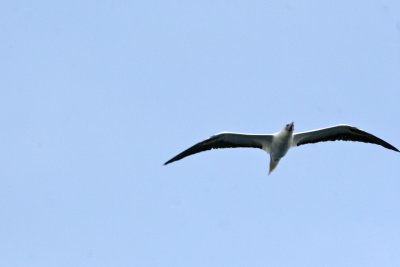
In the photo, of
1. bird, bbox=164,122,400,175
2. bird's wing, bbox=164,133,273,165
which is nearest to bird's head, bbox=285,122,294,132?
bird, bbox=164,122,400,175

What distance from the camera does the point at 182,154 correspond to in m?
30.9

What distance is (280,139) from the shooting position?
97.9 ft

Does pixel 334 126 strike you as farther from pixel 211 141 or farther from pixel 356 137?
pixel 211 141

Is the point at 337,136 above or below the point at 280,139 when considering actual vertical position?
below

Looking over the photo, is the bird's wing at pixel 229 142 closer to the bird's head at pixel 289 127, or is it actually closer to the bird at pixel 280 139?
the bird at pixel 280 139

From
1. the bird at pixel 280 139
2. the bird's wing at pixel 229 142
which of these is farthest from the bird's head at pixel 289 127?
the bird's wing at pixel 229 142

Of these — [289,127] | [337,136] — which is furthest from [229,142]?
[337,136]

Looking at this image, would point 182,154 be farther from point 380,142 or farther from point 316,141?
point 380,142

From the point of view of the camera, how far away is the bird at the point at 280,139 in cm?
2997

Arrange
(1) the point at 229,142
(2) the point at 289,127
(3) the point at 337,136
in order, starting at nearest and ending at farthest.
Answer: (2) the point at 289,127 < (1) the point at 229,142 < (3) the point at 337,136

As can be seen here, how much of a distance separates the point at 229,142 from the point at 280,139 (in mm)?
1996

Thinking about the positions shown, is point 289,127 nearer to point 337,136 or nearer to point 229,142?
point 229,142

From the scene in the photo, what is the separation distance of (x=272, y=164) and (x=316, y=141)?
2.18 m

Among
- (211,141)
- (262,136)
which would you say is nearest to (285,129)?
(262,136)
